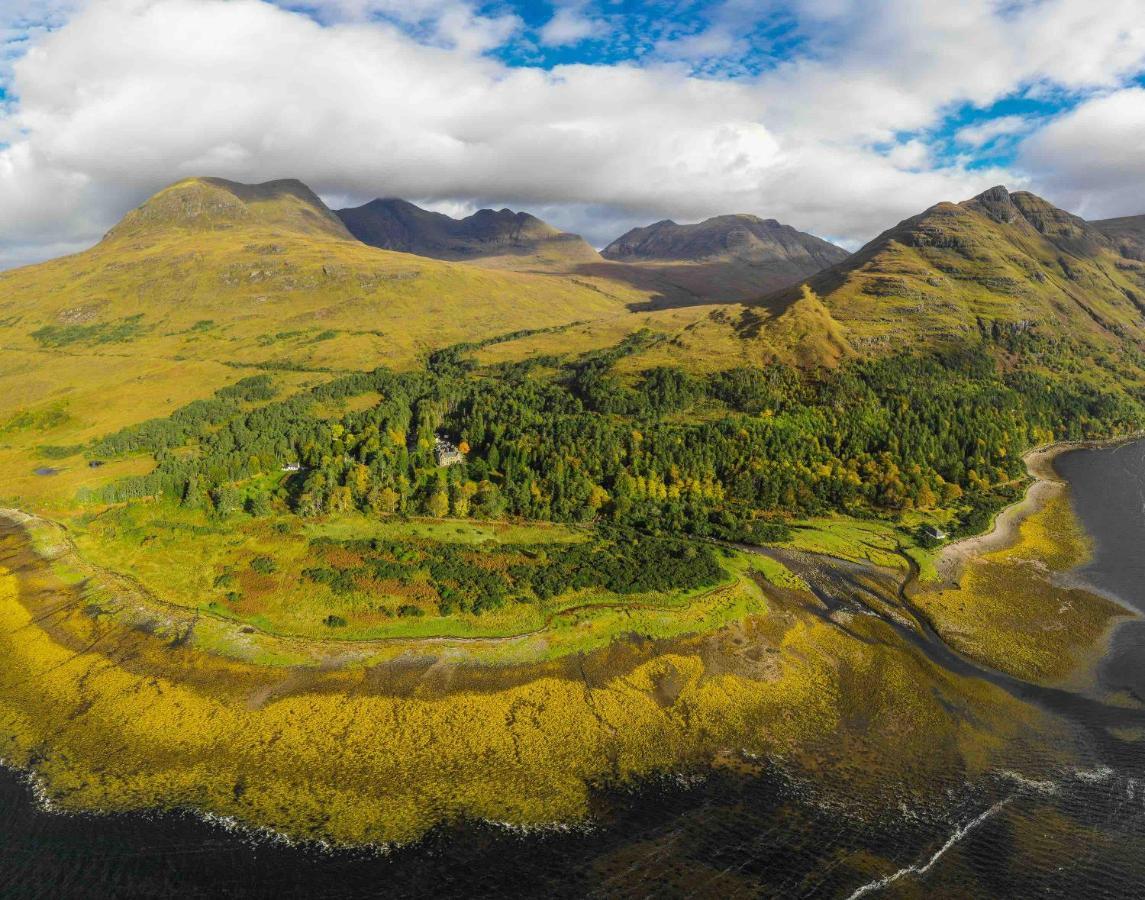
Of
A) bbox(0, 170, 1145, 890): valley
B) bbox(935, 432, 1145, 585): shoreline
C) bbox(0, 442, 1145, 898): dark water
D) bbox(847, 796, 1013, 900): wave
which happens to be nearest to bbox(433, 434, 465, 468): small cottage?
bbox(0, 170, 1145, 890): valley

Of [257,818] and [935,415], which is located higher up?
[935,415]

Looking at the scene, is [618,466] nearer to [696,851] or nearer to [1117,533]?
[696,851]

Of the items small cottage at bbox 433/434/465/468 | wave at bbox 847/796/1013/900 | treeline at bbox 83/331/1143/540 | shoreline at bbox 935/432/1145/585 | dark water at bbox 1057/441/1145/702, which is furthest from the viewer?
small cottage at bbox 433/434/465/468

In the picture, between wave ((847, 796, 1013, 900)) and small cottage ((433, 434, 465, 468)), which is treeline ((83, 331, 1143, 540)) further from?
wave ((847, 796, 1013, 900))

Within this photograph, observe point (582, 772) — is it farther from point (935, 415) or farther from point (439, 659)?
point (935, 415)

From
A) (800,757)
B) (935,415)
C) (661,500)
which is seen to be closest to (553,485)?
(661,500)

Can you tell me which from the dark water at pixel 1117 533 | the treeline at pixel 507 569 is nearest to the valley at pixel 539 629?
the treeline at pixel 507 569
